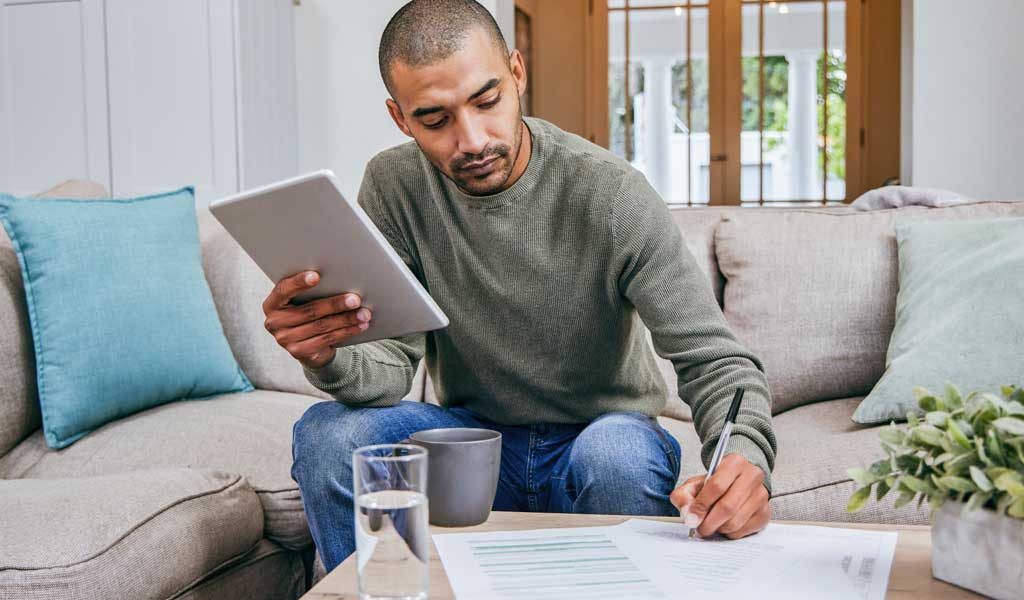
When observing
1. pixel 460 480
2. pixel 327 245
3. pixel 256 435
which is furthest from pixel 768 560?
pixel 256 435

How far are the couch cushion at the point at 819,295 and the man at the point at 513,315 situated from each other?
45cm

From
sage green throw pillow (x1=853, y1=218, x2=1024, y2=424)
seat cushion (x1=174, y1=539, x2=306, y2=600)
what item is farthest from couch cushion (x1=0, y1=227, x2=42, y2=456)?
sage green throw pillow (x1=853, y1=218, x2=1024, y2=424)

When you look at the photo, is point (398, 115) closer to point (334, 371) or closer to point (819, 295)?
point (334, 371)

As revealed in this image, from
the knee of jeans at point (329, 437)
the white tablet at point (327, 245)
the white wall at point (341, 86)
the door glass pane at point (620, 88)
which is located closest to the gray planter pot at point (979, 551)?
the white tablet at point (327, 245)

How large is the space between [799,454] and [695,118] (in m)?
4.51

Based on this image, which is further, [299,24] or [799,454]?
[299,24]

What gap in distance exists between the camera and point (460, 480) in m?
1.04

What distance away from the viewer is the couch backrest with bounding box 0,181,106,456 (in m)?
1.73

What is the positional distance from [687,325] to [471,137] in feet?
1.19

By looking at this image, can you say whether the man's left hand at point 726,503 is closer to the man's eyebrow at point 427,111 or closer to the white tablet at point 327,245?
the white tablet at point 327,245

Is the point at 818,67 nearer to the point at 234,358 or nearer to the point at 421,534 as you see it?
the point at 234,358

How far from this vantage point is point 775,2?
18.7 ft

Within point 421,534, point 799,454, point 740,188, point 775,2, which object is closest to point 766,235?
point 799,454

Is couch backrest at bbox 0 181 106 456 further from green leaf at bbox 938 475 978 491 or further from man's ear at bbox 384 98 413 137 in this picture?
green leaf at bbox 938 475 978 491
